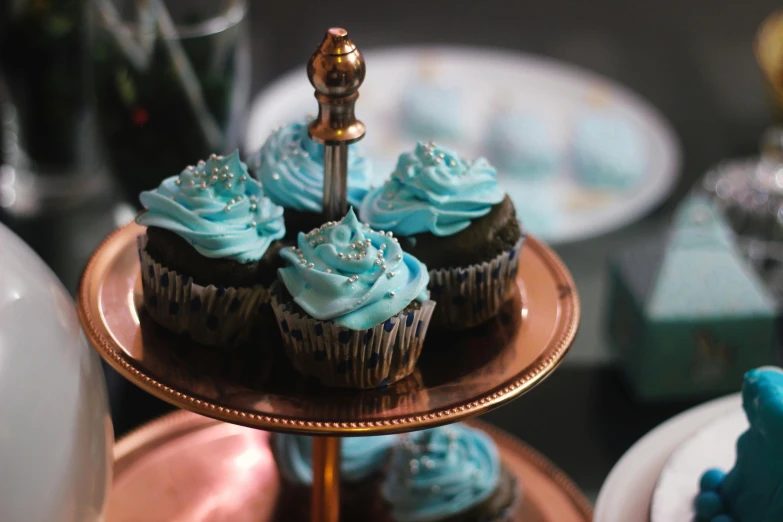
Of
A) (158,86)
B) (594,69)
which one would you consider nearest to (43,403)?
(158,86)

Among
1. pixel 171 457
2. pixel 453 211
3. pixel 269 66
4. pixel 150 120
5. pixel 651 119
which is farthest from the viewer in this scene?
pixel 269 66

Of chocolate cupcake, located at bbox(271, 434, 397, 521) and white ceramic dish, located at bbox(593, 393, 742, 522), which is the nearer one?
white ceramic dish, located at bbox(593, 393, 742, 522)

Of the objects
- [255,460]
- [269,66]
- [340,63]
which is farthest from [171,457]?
[269,66]

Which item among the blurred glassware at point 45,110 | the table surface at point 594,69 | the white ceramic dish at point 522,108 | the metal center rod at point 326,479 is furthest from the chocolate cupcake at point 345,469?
the blurred glassware at point 45,110

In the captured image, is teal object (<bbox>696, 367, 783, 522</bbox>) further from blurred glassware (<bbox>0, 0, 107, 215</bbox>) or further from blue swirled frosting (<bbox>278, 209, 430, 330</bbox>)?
blurred glassware (<bbox>0, 0, 107, 215</bbox>)

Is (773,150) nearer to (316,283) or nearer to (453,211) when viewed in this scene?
(453,211)

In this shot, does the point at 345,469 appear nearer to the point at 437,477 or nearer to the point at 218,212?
the point at 437,477

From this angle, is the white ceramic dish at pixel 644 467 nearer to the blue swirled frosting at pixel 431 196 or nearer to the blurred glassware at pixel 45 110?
the blue swirled frosting at pixel 431 196

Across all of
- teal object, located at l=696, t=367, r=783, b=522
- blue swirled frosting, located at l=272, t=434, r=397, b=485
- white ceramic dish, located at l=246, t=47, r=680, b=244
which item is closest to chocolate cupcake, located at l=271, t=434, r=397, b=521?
blue swirled frosting, located at l=272, t=434, r=397, b=485
